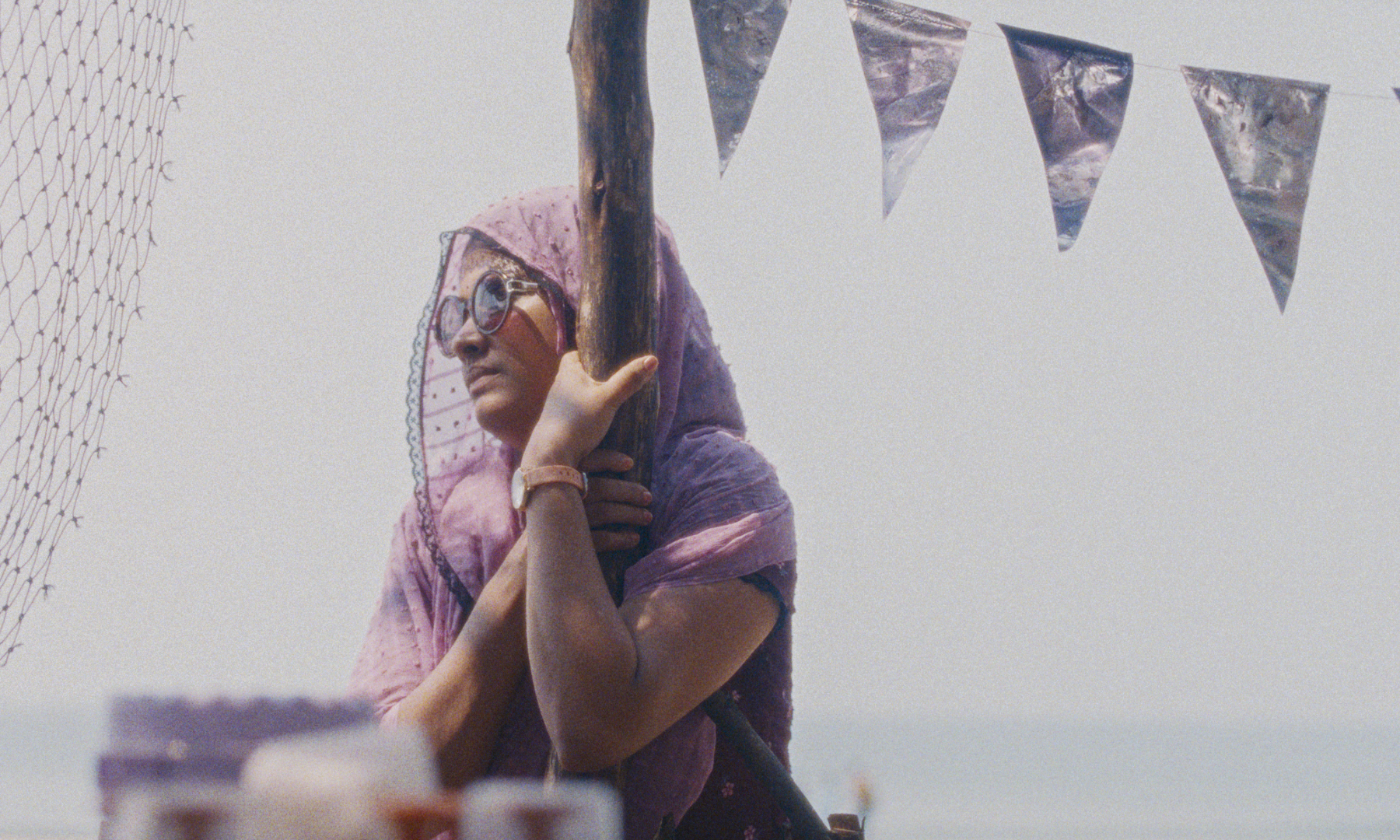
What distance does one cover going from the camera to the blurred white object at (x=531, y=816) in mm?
959

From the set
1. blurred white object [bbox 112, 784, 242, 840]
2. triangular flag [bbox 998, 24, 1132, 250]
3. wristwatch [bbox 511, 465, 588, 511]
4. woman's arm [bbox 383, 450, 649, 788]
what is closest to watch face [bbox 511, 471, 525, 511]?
wristwatch [bbox 511, 465, 588, 511]

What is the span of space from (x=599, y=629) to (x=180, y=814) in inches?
48.6

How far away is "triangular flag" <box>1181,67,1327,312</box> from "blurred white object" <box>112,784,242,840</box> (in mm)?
3404

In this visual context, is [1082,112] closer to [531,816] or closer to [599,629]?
[599,629]

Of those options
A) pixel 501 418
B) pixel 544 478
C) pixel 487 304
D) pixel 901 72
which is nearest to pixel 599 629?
pixel 544 478

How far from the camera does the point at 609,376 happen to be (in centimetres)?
241

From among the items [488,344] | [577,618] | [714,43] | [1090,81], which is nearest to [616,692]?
[577,618]

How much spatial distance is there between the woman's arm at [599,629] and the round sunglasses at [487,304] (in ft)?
0.82

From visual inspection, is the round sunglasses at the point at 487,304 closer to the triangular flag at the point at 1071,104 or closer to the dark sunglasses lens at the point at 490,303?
the dark sunglasses lens at the point at 490,303

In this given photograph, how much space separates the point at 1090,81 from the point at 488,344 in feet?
6.61

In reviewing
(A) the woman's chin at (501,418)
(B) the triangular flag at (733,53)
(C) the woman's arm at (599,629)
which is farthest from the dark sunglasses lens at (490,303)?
(B) the triangular flag at (733,53)

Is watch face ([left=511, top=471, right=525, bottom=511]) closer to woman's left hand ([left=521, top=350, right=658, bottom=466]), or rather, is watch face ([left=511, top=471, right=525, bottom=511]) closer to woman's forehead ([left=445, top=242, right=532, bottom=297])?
woman's left hand ([left=521, top=350, right=658, bottom=466])

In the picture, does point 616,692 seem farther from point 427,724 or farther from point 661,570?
point 427,724

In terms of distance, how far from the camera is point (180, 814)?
0.91 meters
